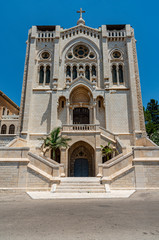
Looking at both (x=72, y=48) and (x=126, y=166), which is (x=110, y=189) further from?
(x=72, y=48)

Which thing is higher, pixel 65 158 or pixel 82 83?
pixel 82 83

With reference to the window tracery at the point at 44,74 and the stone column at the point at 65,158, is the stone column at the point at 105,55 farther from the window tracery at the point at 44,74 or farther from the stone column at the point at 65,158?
the stone column at the point at 65,158

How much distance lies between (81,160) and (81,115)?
6.98 m

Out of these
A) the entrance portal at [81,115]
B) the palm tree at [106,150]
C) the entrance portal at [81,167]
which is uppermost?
the entrance portal at [81,115]

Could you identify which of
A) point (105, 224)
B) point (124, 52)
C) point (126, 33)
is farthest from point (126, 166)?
point (126, 33)

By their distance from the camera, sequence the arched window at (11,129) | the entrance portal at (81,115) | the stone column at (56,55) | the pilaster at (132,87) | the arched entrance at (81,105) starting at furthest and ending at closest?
the arched window at (11,129) < the stone column at (56,55) < the entrance portal at (81,115) < the arched entrance at (81,105) < the pilaster at (132,87)

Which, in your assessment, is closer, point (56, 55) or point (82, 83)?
point (82, 83)

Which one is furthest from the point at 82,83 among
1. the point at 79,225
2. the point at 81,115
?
the point at 79,225

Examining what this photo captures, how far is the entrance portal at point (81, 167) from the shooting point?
18703 mm

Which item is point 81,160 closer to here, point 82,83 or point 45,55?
point 82,83

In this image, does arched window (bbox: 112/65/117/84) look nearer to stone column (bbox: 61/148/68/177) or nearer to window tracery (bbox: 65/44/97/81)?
window tracery (bbox: 65/44/97/81)

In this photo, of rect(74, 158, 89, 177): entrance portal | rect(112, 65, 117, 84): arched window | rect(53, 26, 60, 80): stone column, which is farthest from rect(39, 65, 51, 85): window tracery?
rect(74, 158, 89, 177): entrance portal

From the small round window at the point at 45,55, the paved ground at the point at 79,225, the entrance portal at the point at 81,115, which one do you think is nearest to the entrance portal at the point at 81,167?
the entrance portal at the point at 81,115

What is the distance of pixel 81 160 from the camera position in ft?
63.1
